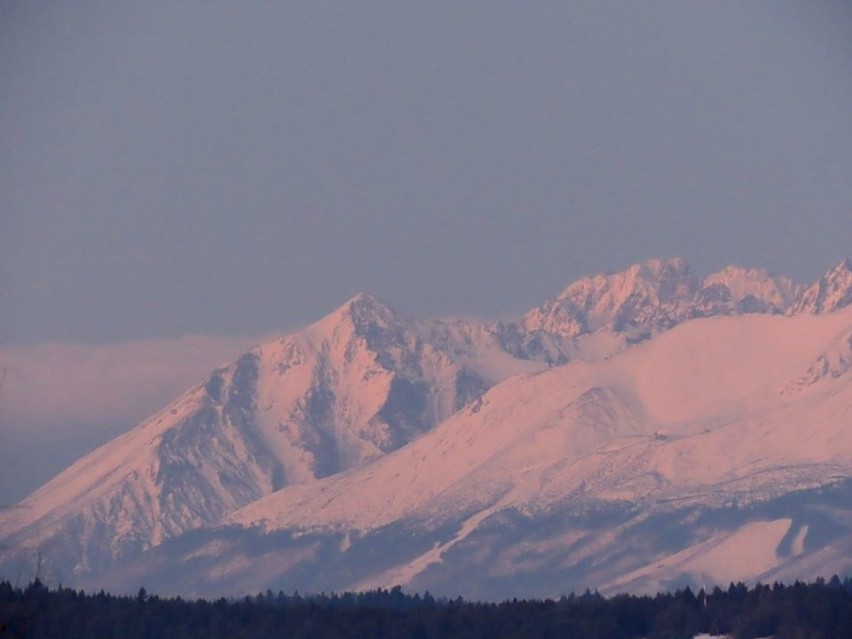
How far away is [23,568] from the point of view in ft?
347

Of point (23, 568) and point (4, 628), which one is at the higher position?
point (23, 568)

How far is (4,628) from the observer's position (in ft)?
268

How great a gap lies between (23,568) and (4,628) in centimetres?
2426

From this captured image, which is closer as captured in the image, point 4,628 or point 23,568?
point 4,628
